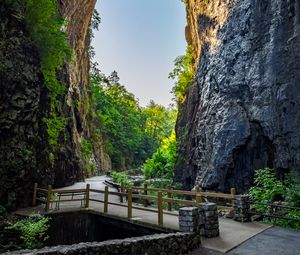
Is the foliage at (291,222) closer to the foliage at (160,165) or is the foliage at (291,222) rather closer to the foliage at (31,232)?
the foliage at (31,232)

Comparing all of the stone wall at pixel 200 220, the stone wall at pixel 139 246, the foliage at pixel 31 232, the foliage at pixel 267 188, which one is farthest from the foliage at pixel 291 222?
the foliage at pixel 31 232

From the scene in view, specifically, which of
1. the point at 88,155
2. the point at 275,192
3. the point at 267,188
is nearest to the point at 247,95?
the point at 267,188

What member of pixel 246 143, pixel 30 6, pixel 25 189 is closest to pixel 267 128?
pixel 246 143

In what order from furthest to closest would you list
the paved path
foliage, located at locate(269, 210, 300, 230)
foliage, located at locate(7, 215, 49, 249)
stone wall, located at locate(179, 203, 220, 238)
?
foliage, located at locate(269, 210, 300, 230) < foliage, located at locate(7, 215, 49, 249) < stone wall, located at locate(179, 203, 220, 238) < the paved path

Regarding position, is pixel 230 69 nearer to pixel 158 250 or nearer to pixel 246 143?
pixel 246 143

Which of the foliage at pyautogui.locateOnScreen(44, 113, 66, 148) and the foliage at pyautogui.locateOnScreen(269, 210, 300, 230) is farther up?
the foliage at pyautogui.locateOnScreen(44, 113, 66, 148)

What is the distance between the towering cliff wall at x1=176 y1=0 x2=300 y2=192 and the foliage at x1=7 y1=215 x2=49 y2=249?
33.4ft

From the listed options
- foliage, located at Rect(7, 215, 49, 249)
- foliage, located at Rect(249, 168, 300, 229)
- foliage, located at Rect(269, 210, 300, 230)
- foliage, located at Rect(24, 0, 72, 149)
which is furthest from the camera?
foliage, located at Rect(24, 0, 72, 149)

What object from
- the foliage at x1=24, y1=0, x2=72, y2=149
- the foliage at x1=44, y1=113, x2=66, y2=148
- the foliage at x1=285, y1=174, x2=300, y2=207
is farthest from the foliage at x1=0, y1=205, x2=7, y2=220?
the foliage at x1=285, y1=174, x2=300, y2=207

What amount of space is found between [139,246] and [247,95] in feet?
41.9

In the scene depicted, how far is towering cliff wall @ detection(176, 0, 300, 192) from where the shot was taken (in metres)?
14.6

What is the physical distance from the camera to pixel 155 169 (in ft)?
107

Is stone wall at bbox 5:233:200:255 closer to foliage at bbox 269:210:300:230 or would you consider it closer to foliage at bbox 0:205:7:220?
foliage at bbox 269:210:300:230

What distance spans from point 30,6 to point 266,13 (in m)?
13.8
